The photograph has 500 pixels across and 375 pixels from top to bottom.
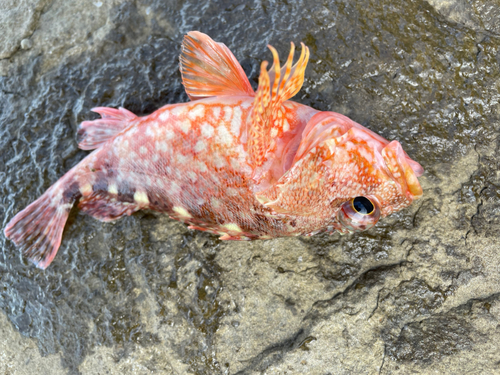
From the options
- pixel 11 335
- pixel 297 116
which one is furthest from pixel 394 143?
pixel 11 335

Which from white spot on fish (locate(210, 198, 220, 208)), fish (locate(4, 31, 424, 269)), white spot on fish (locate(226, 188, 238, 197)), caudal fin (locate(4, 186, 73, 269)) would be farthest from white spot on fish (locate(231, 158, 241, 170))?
caudal fin (locate(4, 186, 73, 269))

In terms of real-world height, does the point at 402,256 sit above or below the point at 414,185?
below

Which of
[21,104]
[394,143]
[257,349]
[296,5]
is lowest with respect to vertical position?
[257,349]

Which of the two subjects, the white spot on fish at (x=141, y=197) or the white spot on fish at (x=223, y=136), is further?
the white spot on fish at (x=141, y=197)

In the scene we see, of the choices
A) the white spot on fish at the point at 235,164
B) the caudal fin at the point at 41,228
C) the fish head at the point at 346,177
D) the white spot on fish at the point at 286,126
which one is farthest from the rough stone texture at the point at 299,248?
the white spot on fish at the point at 235,164

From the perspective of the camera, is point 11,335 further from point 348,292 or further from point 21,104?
point 348,292

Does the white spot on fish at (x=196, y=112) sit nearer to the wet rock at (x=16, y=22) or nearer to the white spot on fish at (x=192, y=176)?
the white spot on fish at (x=192, y=176)

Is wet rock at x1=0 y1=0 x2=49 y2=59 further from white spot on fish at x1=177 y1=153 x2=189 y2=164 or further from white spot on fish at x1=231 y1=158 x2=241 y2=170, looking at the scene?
white spot on fish at x1=231 y1=158 x2=241 y2=170
